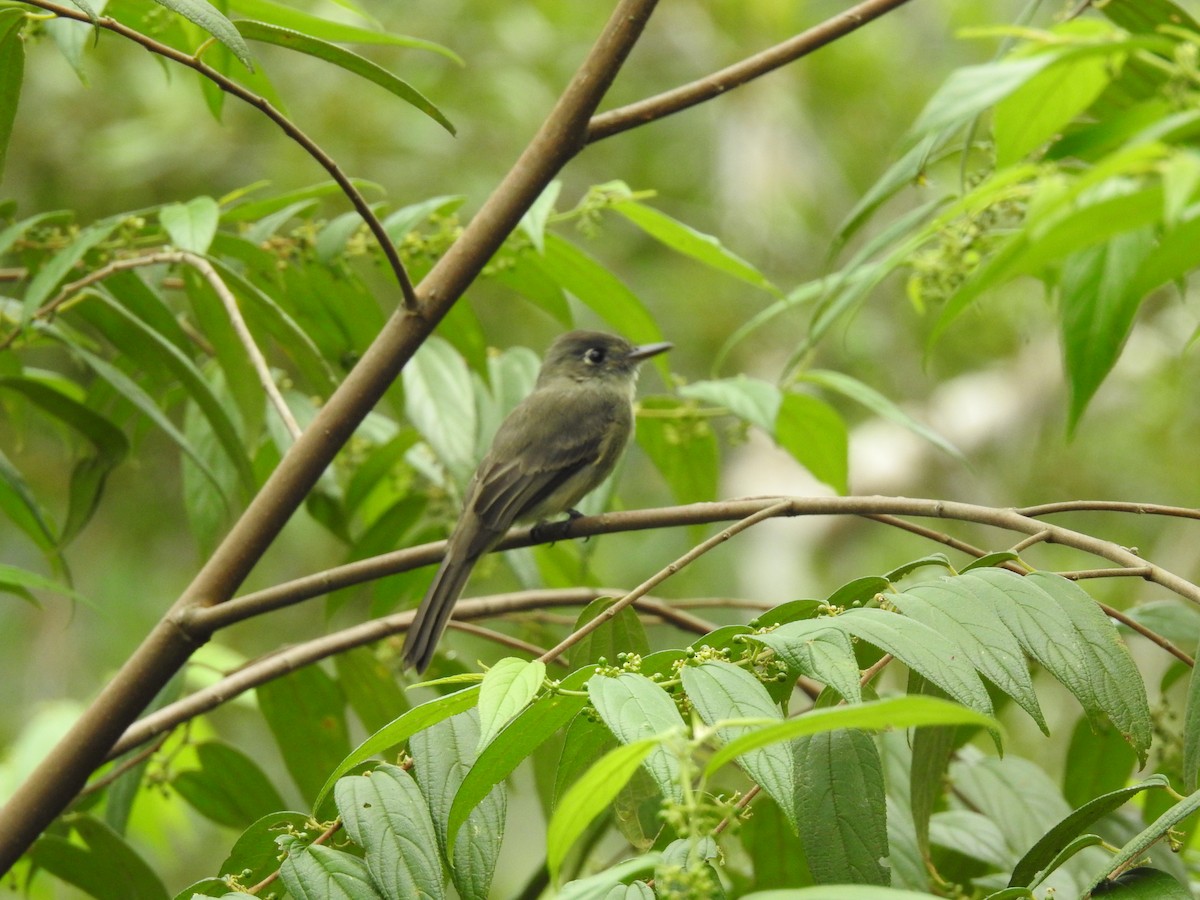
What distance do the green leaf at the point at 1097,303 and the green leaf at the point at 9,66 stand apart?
1561 millimetres

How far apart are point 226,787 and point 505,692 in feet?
5.11

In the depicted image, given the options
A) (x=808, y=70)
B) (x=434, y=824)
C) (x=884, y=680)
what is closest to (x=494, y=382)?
(x=434, y=824)

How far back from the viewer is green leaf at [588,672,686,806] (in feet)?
3.99

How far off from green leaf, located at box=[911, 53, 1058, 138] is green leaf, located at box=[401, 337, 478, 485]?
149 centimetres

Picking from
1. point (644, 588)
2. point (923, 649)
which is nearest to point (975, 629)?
point (923, 649)

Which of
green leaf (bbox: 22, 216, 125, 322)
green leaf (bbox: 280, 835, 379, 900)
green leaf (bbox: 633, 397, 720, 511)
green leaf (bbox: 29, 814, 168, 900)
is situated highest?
green leaf (bbox: 22, 216, 125, 322)

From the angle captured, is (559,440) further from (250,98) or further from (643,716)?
(643,716)

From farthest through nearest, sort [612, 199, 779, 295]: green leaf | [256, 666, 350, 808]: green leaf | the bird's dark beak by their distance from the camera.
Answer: the bird's dark beak, [256, 666, 350, 808]: green leaf, [612, 199, 779, 295]: green leaf

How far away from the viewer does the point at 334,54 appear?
1849 millimetres

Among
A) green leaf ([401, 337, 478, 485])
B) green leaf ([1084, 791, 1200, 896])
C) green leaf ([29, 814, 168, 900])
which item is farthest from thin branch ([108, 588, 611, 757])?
green leaf ([1084, 791, 1200, 896])

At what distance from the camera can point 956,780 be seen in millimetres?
2467

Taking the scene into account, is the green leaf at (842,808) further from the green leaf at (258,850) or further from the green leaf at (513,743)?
the green leaf at (258,850)

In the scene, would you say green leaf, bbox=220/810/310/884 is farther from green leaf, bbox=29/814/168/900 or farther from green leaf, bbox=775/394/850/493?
green leaf, bbox=775/394/850/493

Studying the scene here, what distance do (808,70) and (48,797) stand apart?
382 inches
